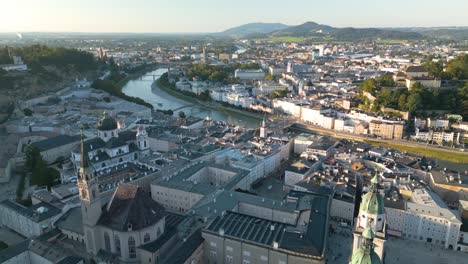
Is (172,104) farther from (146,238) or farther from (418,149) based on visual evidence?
(146,238)

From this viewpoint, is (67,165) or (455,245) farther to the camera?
(67,165)

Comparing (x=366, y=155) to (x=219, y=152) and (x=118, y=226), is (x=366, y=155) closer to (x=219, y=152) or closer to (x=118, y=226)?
(x=219, y=152)

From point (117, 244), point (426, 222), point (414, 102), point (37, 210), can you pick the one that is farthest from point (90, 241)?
point (414, 102)

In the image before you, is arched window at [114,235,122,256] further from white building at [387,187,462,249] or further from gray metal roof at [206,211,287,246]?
white building at [387,187,462,249]

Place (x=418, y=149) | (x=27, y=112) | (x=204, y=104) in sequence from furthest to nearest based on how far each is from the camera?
(x=204, y=104) < (x=27, y=112) < (x=418, y=149)

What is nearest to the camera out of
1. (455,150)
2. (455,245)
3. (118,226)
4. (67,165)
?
(118,226)

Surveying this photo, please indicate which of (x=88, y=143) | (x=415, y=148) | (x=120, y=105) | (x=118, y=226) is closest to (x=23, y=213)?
(x=118, y=226)
